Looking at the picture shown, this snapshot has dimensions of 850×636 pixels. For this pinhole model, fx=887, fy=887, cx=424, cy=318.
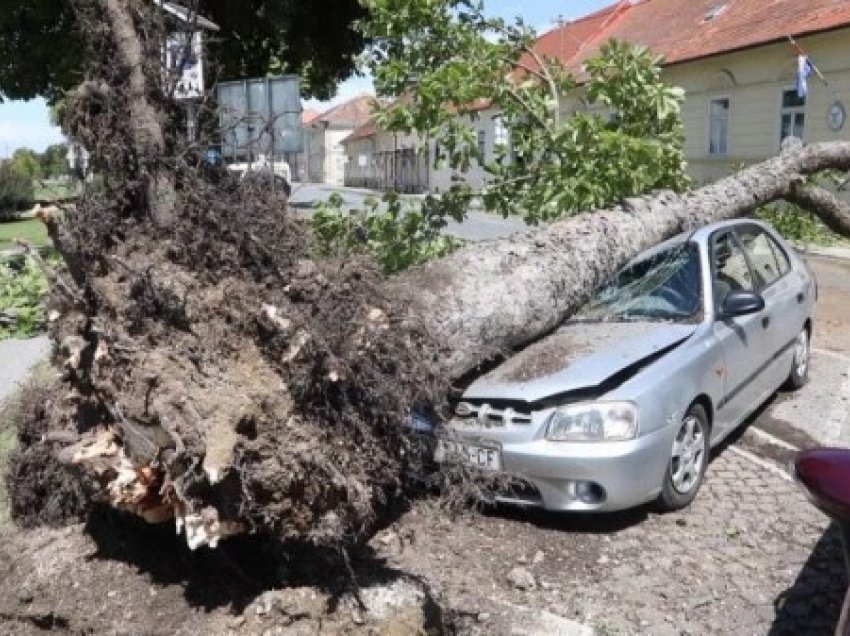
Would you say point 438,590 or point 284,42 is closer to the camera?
point 438,590

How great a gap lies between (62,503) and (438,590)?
1863 mm

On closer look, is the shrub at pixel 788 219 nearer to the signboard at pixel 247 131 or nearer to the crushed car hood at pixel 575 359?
the crushed car hood at pixel 575 359

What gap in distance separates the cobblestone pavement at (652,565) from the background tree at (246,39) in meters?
11.6

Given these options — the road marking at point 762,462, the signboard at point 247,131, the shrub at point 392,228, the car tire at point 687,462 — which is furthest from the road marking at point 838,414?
the signboard at point 247,131

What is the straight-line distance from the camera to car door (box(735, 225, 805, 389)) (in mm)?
6262

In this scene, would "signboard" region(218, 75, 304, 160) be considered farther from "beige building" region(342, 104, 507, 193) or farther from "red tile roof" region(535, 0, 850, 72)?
"red tile roof" region(535, 0, 850, 72)

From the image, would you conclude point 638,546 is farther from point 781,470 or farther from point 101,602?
point 101,602

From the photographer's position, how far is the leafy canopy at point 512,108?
665 centimetres

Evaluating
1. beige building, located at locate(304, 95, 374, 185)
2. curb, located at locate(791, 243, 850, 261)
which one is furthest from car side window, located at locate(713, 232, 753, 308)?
beige building, located at locate(304, 95, 374, 185)

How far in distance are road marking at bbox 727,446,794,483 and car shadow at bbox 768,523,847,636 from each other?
1039 millimetres

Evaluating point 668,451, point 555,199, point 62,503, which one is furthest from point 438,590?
point 555,199

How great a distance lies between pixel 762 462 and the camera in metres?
5.71

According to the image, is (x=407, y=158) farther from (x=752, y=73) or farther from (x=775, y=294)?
(x=775, y=294)

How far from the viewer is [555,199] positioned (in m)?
6.58
